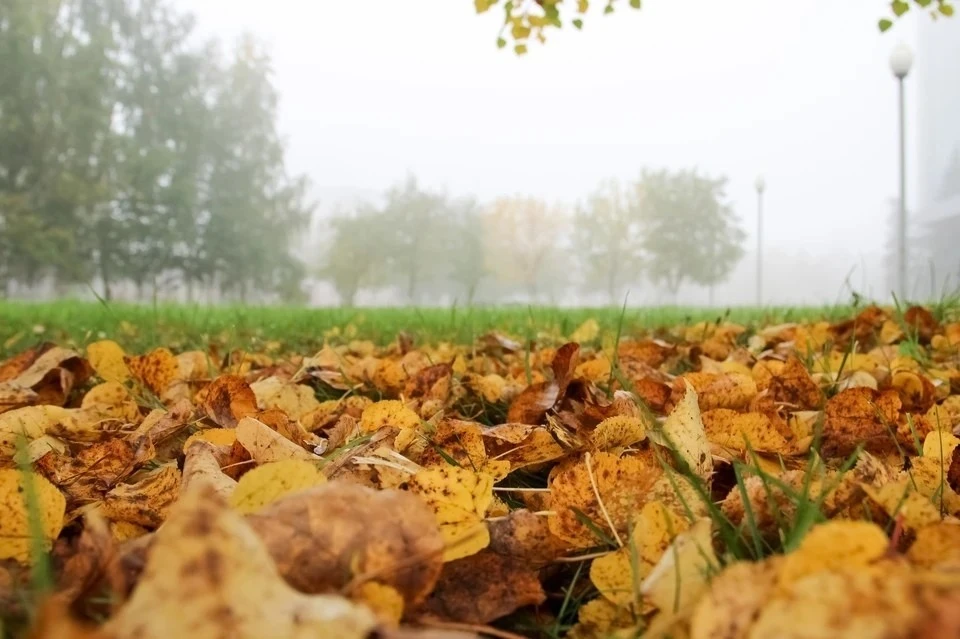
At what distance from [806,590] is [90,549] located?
0.42 meters

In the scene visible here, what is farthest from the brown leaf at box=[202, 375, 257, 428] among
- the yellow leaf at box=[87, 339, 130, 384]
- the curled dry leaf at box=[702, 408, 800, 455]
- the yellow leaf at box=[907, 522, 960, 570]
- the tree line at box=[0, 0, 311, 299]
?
the tree line at box=[0, 0, 311, 299]

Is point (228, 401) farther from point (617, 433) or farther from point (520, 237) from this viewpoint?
point (520, 237)

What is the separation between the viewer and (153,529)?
26.9 inches

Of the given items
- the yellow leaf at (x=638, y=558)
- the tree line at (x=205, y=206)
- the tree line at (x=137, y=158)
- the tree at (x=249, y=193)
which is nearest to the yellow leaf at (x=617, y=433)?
the yellow leaf at (x=638, y=558)

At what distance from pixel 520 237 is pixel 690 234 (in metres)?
10.0

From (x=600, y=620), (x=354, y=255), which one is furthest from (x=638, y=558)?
(x=354, y=255)

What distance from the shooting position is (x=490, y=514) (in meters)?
0.69

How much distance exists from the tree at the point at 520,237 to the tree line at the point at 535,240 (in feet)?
0.20

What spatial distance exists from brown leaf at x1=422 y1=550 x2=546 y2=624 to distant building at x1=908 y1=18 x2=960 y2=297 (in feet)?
79.0

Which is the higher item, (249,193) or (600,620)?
(249,193)

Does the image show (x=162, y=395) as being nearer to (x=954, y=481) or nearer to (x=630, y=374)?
(x=630, y=374)

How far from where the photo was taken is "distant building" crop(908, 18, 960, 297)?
21.3m

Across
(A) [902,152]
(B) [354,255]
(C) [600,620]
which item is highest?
(B) [354,255]

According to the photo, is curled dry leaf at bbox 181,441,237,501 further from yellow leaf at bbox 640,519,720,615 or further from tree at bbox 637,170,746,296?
tree at bbox 637,170,746,296
